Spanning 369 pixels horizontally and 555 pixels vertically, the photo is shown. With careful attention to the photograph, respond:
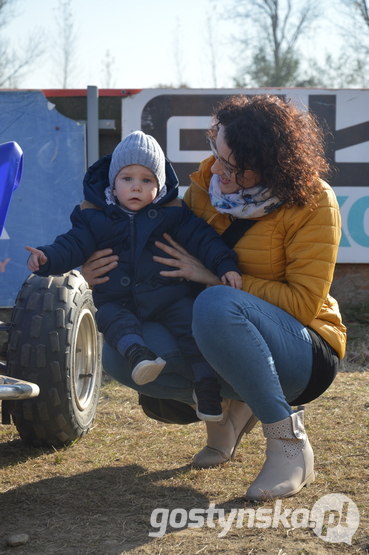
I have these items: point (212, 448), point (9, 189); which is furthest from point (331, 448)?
point (9, 189)

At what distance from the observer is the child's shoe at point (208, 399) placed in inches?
91.3

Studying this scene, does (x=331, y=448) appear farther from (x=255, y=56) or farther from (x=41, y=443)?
(x=255, y=56)

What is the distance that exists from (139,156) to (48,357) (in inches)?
34.5

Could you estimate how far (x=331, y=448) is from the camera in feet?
9.21

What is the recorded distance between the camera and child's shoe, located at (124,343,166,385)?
2250 mm

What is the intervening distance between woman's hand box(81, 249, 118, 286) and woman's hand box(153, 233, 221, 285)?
0.17m

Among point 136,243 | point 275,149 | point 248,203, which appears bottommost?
point 136,243

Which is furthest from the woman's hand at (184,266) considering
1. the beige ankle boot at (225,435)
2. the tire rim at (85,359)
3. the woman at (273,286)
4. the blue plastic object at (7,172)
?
the tire rim at (85,359)

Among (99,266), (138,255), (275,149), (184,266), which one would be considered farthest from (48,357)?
(275,149)

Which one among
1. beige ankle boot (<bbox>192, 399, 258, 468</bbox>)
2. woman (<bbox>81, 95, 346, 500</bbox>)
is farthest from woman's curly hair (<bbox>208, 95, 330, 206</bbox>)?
beige ankle boot (<bbox>192, 399, 258, 468</bbox>)

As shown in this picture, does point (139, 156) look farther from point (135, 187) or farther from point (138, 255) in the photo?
point (138, 255)

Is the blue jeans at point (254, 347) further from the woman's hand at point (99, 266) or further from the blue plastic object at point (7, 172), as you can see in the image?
the blue plastic object at point (7, 172)

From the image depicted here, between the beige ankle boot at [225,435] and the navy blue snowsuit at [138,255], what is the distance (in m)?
0.34

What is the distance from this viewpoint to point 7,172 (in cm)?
221
